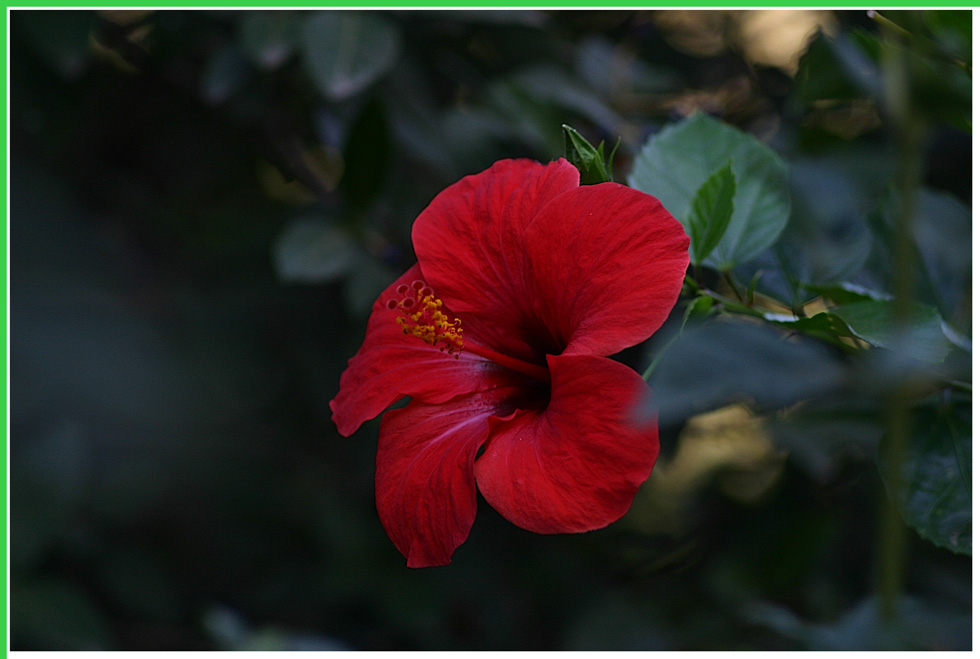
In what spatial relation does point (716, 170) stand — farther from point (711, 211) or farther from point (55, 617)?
point (55, 617)

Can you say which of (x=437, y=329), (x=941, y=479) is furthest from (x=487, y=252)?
(x=941, y=479)

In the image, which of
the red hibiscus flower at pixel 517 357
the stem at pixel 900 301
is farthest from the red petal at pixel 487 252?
the stem at pixel 900 301

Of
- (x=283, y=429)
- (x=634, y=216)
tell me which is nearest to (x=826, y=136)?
(x=634, y=216)

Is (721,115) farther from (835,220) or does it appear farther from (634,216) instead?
(634,216)

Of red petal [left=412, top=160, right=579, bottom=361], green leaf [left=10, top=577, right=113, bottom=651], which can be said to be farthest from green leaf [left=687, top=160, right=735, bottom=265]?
green leaf [left=10, top=577, right=113, bottom=651]

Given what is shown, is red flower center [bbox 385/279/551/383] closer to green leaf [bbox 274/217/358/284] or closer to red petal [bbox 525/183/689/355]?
red petal [bbox 525/183/689/355]

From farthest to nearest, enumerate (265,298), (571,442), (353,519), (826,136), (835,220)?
(265,298)
(353,519)
(826,136)
(835,220)
(571,442)
